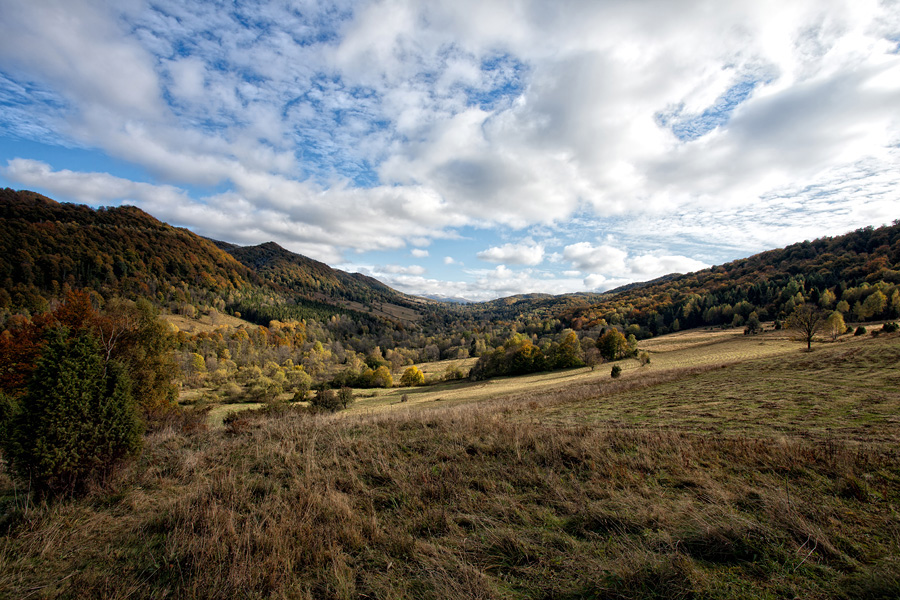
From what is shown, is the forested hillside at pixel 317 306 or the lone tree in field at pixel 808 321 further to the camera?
the forested hillside at pixel 317 306

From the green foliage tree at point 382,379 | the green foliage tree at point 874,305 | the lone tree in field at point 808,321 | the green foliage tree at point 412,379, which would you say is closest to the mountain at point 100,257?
the green foliage tree at point 382,379

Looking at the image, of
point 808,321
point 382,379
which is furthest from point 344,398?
point 808,321

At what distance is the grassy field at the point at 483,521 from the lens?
3.14 m

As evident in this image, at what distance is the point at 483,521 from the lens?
4379 millimetres

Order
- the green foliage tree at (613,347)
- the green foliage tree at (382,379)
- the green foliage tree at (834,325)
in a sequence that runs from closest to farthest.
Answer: the green foliage tree at (834,325)
the green foliage tree at (613,347)
the green foliage tree at (382,379)

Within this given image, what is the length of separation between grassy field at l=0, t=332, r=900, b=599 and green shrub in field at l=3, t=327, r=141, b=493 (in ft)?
1.75

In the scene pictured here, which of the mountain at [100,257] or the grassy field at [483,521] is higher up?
the mountain at [100,257]

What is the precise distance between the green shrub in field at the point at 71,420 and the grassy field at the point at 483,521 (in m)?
0.53

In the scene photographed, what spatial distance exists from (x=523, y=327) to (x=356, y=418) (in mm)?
147271

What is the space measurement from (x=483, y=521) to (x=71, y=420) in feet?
24.1

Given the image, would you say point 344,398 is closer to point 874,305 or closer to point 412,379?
point 412,379

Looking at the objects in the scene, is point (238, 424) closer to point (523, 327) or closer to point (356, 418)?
point (356, 418)

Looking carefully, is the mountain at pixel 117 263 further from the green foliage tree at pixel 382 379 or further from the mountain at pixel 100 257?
the green foliage tree at pixel 382 379

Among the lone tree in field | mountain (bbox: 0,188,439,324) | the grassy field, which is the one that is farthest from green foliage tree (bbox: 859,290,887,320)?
mountain (bbox: 0,188,439,324)
